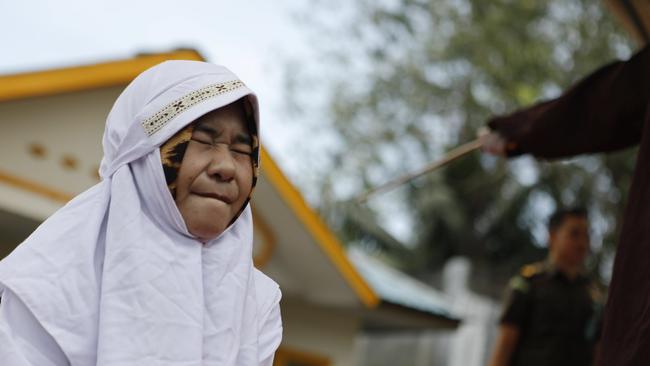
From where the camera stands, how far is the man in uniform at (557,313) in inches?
207

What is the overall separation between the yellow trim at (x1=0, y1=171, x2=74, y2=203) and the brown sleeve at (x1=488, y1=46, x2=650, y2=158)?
4.54 meters

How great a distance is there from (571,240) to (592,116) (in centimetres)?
191

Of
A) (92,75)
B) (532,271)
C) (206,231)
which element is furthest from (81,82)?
(206,231)

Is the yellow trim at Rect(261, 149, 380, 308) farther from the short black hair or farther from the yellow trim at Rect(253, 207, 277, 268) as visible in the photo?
the short black hair

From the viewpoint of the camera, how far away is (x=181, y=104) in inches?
92.8

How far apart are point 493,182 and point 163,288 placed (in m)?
20.8

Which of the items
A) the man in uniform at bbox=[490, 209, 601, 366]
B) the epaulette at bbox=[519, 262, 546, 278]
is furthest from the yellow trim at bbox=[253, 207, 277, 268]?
the man in uniform at bbox=[490, 209, 601, 366]

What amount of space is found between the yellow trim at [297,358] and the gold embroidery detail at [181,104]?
7607mm

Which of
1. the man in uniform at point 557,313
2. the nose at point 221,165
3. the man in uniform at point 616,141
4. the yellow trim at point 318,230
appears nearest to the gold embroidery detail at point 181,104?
the nose at point 221,165

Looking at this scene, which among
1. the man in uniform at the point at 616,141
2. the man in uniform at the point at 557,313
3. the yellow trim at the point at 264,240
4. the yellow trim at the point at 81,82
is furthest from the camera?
the yellow trim at the point at 264,240

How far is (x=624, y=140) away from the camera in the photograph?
3.52m

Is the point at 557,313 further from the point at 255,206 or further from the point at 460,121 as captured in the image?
the point at 460,121

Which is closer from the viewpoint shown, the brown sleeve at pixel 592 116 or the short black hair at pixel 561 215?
the brown sleeve at pixel 592 116

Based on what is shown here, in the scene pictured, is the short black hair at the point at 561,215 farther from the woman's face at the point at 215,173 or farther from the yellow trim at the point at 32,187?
the yellow trim at the point at 32,187
